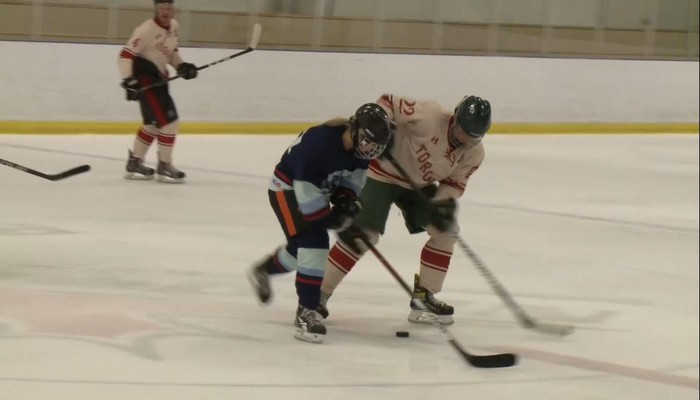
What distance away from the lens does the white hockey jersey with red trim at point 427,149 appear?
11.1 feet

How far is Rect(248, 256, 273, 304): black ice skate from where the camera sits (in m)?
3.47

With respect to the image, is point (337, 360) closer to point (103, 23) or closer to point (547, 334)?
point (547, 334)

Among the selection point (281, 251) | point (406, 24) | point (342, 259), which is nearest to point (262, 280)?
point (281, 251)

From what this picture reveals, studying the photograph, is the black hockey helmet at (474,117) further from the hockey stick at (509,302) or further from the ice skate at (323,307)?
the ice skate at (323,307)

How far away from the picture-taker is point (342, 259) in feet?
11.4

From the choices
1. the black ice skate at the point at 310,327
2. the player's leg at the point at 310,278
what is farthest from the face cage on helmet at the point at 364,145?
the black ice skate at the point at 310,327

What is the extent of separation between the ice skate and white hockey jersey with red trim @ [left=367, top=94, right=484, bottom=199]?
0.38 metres

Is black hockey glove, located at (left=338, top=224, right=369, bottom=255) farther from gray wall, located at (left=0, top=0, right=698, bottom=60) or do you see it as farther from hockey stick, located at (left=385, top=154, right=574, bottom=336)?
gray wall, located at (left=0, top=0, right=698, bottom=60)

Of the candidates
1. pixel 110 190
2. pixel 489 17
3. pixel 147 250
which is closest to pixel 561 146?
pixel 489 17

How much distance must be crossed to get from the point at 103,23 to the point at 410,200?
406 cm

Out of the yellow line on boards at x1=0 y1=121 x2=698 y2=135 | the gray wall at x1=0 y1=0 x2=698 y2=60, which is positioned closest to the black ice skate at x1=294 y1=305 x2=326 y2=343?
the yellow line on boards at x1=0 y1=121 x2=698 y2=135

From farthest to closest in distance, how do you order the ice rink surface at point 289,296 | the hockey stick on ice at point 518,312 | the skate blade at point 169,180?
the skate blade at point 169,180 < the hockey stick on ice at point 518,312 < the ice rink surface at point 289,296

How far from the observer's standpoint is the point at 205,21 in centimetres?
747

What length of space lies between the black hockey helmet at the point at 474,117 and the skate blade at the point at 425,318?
55cm
